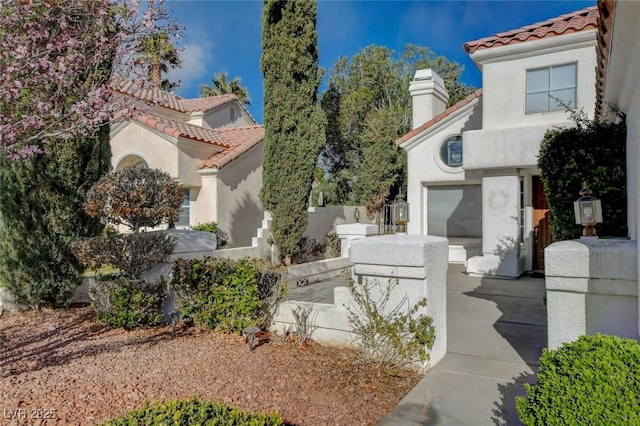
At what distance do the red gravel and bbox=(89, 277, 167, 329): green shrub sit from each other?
0.93 ft

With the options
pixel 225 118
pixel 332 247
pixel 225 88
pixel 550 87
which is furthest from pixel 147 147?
pixel 225 88

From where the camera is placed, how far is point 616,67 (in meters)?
4.94

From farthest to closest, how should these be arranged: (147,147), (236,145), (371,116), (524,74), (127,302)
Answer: (371,116) < (236,145) < (147,147) < (524,74) < (127,302)

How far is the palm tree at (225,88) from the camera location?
127 feet

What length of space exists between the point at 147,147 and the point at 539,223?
14.2 meters

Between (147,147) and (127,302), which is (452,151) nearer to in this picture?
(147,147)

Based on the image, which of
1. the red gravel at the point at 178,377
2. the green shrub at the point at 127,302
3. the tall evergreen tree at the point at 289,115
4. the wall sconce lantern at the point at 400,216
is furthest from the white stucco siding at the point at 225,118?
the wall sconce lantern at the point at 400,216

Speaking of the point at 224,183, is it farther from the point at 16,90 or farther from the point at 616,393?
the point at 616,393

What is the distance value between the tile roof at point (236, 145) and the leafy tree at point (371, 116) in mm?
5805

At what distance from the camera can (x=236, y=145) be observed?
1870cm

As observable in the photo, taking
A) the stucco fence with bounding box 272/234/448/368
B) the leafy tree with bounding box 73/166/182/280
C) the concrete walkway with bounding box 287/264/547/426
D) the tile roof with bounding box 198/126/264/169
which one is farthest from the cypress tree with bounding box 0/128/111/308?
the tile roof with bounding box 198/126/264/169

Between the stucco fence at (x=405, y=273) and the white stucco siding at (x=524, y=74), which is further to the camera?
the white stucco siding at (x=524, y=74)

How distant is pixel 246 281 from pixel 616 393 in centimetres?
530

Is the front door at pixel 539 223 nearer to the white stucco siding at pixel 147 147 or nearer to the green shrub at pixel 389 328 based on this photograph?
the green shrub at pixel 389 328
